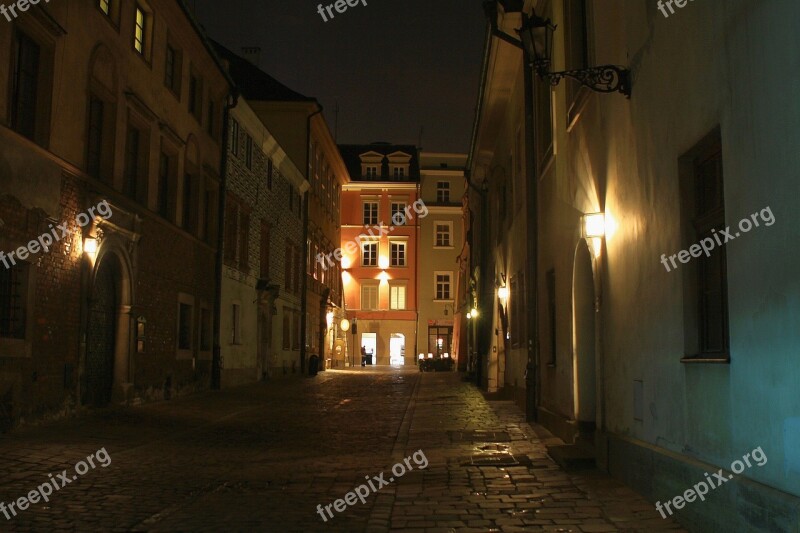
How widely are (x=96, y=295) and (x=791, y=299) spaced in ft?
47.7

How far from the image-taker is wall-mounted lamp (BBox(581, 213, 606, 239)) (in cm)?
947

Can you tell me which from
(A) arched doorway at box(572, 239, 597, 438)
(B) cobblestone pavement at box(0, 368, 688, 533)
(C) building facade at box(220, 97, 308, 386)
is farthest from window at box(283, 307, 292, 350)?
(A) arched doorway at box(572, 239, 597, 438)

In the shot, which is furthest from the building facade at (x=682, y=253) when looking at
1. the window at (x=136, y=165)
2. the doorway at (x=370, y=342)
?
the doorway at (x=370, y=342)

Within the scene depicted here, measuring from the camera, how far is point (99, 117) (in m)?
16.7

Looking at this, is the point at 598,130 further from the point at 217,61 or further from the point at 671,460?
the point at 217,61

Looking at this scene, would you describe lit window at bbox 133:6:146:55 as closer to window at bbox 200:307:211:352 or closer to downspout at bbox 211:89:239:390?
downspout at bbox 211:89:239:390

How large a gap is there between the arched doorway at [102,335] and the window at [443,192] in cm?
5112

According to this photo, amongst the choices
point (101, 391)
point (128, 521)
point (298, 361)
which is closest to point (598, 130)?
point (128, 521)

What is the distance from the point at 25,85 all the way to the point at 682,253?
11.1 m

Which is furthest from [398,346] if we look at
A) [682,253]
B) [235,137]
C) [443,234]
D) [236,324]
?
[682,253]

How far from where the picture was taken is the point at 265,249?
108 ft

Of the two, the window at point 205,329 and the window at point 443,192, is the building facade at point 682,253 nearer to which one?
the window at point 205,329

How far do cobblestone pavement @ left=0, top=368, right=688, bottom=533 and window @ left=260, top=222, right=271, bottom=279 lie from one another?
1573 centimetres

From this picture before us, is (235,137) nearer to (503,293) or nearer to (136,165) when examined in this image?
(136,165)
